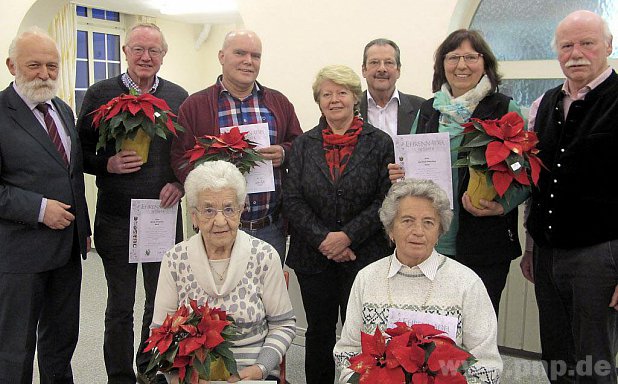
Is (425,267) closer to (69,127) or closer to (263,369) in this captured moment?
(263,369)

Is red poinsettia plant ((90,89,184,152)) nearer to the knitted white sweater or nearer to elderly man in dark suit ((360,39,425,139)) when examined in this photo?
elderly man in dark suit ((360,39,425,139))

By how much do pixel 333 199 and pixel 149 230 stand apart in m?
0.98

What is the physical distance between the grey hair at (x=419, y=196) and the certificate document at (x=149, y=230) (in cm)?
129

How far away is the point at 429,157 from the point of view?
2.35 metres

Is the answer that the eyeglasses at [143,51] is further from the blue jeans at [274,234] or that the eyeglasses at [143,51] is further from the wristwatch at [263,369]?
the wristwatch at [263,369]

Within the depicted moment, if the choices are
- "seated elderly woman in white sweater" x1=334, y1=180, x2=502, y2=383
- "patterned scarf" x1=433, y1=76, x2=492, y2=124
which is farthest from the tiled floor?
"patterned scarf" x1=433, y1=76, x2=492, y2=124

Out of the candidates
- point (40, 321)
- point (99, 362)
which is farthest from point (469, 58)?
point (99, 362)

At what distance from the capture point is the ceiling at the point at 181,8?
314 inches

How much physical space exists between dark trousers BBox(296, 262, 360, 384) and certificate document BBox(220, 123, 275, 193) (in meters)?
0.45

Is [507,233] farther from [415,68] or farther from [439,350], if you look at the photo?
[415,68]

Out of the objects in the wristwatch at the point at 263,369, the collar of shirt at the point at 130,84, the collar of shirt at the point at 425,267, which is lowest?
the wristwatch at the point at 263,369

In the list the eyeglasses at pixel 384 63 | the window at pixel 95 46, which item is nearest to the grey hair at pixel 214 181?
the eyeglasses at pixel 384 63

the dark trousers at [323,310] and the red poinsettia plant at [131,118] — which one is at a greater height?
the red poinsettia plant at [131,118]

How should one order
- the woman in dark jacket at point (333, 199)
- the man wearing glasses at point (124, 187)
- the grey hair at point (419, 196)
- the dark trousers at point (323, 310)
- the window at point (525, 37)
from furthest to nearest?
the window at point (525, 37) → the man wearing glasses at point (124, 187) → the dark trousers at point (323, 310) → the woman in dark jacket at point (333, 199) → the grey hair at point (419, 196)
